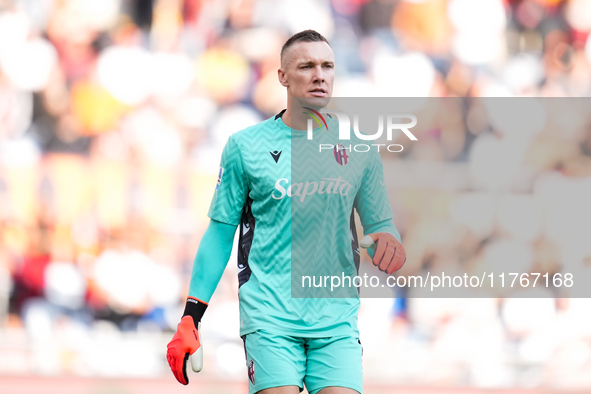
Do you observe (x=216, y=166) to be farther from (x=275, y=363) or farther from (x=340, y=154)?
(x=275, y=363)

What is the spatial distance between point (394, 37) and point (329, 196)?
12.3ft

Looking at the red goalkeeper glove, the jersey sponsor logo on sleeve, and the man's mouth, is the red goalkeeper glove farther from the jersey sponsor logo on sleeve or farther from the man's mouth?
the man's mouth

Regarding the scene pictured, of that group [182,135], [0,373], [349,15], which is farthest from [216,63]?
[0,373]

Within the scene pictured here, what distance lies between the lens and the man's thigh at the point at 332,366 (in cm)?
227

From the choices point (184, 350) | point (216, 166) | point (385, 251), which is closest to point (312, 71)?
point (385, 251)

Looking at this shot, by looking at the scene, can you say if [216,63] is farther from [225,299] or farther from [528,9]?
[528,9]

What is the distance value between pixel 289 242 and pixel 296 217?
10 cm

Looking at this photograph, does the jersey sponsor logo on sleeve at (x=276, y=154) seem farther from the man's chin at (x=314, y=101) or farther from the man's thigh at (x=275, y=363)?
the man's thigh at (x=275, y=363)

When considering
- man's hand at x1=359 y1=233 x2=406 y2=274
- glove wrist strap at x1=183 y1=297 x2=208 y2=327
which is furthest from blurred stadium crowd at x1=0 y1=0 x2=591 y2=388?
glove wrist strap at x1=183 y1=297 x2=208 y2=327

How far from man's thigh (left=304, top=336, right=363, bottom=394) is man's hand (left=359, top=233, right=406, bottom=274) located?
0.32 m

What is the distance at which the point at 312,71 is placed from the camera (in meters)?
2.45

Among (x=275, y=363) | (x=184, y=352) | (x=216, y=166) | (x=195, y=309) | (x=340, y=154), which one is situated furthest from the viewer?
(x=216, y=166)

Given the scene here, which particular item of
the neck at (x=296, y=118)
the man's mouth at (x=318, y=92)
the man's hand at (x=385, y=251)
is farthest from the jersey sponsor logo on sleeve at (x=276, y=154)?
the man's hand at (x=385, y=251)

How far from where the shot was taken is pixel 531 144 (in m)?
5.80
